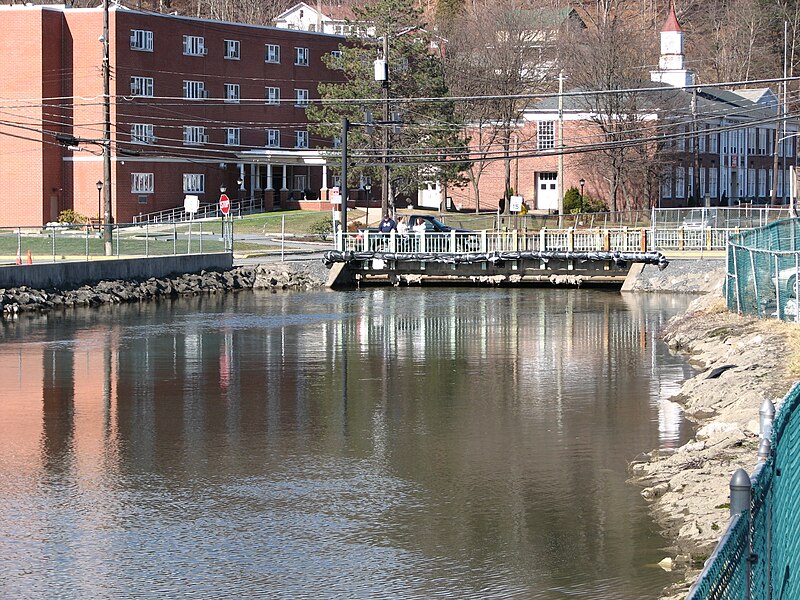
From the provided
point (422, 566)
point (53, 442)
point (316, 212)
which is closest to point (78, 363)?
point (53, 442)

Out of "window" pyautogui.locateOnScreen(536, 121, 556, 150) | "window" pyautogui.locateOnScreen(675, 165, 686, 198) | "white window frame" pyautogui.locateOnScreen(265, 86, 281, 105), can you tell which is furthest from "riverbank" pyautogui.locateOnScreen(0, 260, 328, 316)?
"window" pyautogui.locateOnScreen(675, 165, 686, 198)

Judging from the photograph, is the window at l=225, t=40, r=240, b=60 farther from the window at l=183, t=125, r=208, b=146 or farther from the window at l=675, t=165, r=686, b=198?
the window at l=675, t=165, r=686, b=198

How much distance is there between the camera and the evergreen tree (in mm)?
79125

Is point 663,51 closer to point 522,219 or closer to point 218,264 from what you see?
point 522,219

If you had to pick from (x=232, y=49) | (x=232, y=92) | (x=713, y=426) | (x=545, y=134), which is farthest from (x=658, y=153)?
(x=713, y=426)

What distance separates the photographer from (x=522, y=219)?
69.6 m

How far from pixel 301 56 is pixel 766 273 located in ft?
211

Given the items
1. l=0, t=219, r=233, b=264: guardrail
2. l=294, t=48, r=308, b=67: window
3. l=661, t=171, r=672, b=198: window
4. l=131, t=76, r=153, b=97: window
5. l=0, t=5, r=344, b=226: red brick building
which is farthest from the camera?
l=294, t=48, r=308, b=67: window

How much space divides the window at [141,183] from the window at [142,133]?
6.75 ft

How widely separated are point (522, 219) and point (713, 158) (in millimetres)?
33752

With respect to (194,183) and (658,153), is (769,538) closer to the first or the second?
(194,183)

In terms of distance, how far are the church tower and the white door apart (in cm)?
1222

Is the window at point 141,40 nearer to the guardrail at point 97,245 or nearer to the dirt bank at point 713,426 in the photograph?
the guardrail at point 97,245

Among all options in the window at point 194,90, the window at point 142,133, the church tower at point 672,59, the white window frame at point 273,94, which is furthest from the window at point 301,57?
the church tower at point 672,59
